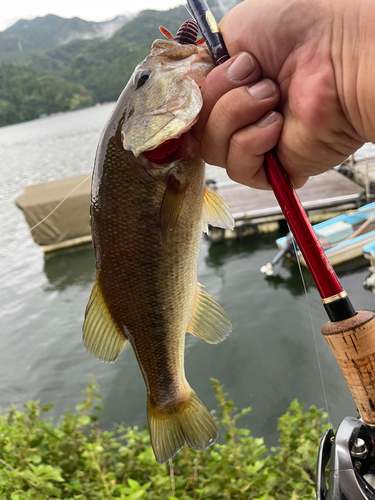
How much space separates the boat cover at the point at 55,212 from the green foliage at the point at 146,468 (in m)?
10.0

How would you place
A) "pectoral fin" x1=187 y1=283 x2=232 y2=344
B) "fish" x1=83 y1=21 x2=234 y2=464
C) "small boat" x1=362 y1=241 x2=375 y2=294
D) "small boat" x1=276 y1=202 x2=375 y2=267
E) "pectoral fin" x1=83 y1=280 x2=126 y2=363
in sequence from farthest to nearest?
"small boat" x1=276 y1=202 x2=375 y2=267 < "small boat" x1=362 y1=241 x2=375 y2=294 < "pectoral fin" x1=187 y1=283 x2=232 y2=344 < "pectoral fin" x1=83 y1=280 x2=126 y2=363 < "fish" x1=83 y1=21 x2=234 y2=464

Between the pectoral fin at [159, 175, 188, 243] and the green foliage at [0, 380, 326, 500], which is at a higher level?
the pectoral fin at [159, 175, 188, 243]

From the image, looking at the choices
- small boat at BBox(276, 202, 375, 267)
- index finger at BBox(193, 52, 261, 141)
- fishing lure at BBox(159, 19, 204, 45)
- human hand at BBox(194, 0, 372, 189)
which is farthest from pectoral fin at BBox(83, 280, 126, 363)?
small boat at BBox(276, 202, 375, 267)

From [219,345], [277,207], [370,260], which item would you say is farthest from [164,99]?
[277,207]

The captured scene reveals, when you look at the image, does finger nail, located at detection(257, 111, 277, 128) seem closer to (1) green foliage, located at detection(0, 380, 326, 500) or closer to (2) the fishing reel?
(2) the fishing reel

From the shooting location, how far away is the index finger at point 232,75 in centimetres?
114

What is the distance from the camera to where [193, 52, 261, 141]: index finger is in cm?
114

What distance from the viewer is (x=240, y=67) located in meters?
1.14

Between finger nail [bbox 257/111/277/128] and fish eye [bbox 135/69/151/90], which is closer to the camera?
finger nail [bbox 257/111/277/128]

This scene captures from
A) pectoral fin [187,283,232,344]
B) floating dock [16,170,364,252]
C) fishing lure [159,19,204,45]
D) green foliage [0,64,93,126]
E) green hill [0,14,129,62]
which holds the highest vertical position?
green hill [0,14,129,62]

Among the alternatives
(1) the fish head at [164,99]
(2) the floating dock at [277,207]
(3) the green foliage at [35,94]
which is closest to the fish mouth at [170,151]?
(1) the fish head at [164,99]

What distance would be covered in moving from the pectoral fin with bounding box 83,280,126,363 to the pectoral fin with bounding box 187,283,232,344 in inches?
13.5

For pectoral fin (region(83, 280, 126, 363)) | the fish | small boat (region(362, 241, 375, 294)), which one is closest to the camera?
the fish

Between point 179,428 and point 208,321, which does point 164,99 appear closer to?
point 208,321
